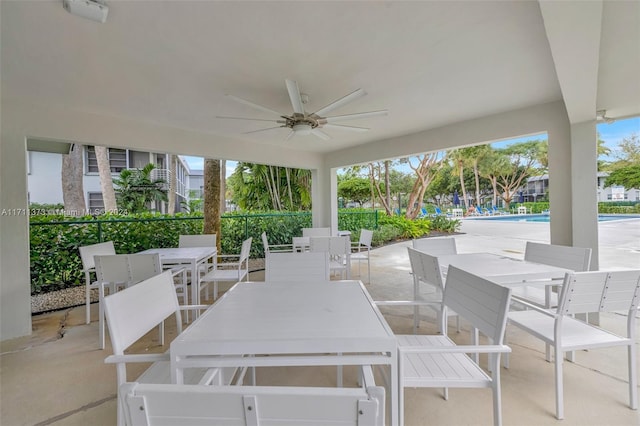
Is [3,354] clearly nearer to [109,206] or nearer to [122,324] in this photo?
[122,324]

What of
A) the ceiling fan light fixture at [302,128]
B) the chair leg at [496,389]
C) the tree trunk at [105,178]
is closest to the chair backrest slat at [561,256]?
the chair leg at [496,389]

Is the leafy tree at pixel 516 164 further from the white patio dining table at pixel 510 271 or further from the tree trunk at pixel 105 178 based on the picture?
the tree trunk at pixel 105 178

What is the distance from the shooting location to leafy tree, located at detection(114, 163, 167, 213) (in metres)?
9.00

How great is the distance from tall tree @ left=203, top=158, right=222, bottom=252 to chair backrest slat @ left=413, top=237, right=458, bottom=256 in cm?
362

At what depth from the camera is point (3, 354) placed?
8.30 feet

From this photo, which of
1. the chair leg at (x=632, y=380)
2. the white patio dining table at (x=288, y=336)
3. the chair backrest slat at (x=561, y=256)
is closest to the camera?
the white patio dining table at (x=288, y=336)

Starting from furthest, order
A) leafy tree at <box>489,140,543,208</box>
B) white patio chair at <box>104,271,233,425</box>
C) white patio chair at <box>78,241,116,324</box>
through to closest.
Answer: leafy tree at <box>489,140,543,208</box> → white patio chair at <box>78,241,116,324</box> → white patio chair at <box>104,271,233,425</box>

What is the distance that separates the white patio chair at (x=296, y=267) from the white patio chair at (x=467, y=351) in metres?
0.77

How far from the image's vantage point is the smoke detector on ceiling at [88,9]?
62.1 inches

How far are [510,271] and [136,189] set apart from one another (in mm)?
10543

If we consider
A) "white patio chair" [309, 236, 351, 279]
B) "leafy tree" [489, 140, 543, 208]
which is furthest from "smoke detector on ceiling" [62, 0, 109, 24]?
"leafy tree" [489, 140, 543, 208]

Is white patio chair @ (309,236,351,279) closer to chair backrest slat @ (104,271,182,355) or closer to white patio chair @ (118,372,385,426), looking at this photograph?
chair backrest slat @ (104,271,182,355)

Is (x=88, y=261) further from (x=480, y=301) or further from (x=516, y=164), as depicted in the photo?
(x=516, y=164)

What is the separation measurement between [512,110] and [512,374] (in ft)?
10.4
